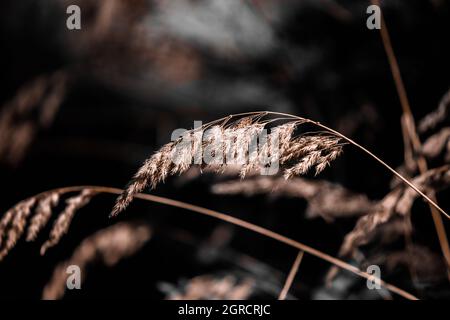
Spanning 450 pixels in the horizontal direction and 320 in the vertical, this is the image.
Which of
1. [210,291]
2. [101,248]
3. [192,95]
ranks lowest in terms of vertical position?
[210,291]

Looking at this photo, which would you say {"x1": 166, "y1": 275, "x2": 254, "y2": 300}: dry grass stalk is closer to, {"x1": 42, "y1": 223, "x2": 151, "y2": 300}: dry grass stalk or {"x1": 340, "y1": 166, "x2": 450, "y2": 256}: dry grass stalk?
{"x1": 42, "y1": 223, "x2": 151, "y2": 300}: dry grass stalk

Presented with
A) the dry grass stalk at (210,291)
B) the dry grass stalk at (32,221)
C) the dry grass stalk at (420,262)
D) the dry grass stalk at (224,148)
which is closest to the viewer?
the dry grass stalk at (224,148)

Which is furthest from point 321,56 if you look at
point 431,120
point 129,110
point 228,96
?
point 129,110

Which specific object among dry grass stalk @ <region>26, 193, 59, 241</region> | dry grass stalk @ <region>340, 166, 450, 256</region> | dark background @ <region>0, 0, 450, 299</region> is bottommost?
dry grass stalk @ <region>340, 166, 450, 256</region>

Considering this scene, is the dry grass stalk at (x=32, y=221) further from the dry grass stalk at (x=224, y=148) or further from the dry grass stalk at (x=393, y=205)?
the dry grass stalk at (x=393, y=205)

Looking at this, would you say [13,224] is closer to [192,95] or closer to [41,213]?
[41,213]

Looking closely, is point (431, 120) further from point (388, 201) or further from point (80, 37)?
point (80, 37)

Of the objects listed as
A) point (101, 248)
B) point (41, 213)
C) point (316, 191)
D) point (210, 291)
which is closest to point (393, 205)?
point (316, 191)

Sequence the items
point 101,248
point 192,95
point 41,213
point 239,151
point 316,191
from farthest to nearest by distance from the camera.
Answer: point 192,95, point 101,248, point 316,191, point 41,213, point 239,151

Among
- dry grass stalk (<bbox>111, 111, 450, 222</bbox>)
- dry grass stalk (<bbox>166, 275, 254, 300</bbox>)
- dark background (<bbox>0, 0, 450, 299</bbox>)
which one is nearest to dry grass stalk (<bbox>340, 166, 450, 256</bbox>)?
dry grass stalk (<bbox>111, 111, 450, 222</bbox>)
